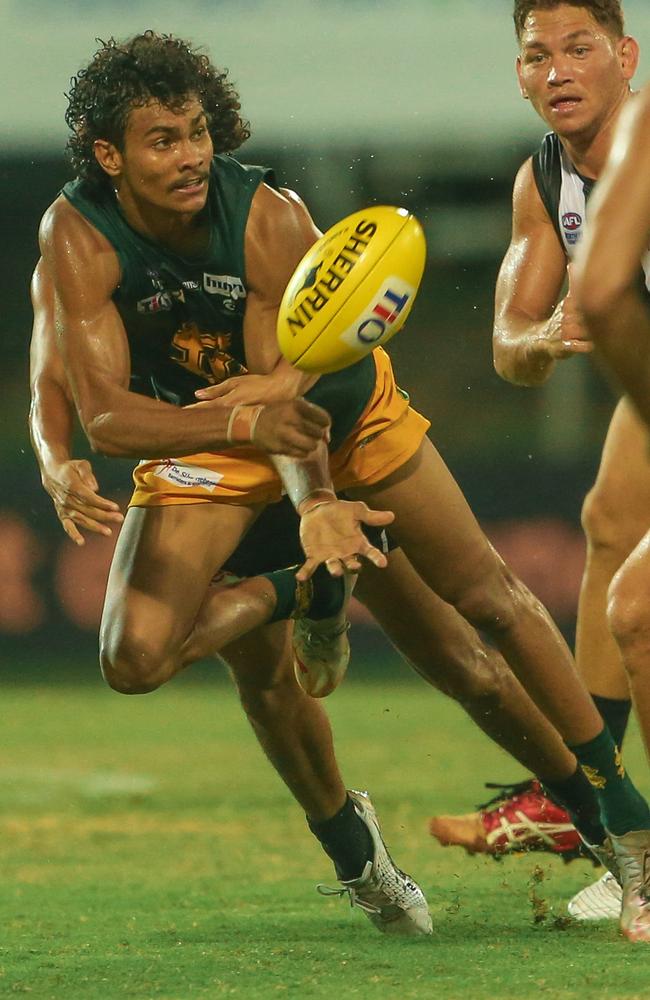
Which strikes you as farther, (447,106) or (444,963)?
(447,106)

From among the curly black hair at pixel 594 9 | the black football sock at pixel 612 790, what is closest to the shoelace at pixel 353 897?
the black football sock at pixel 612 790

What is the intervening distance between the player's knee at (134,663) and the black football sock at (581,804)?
1.20 meters

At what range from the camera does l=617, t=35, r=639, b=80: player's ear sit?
4699mm

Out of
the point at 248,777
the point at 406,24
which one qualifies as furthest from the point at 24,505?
the point at 406,24

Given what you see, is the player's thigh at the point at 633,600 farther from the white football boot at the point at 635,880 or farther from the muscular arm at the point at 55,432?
the muscular arm at the point at 55,432

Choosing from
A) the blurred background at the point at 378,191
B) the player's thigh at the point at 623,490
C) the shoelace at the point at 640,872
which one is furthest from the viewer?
the blurred background at the point at 378,191

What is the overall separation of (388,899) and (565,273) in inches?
74.1

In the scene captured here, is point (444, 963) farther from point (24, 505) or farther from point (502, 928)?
point (24, 505)

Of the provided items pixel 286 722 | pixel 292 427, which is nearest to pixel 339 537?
pixel 292 427

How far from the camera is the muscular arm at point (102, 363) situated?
14.2 ft

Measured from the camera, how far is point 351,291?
4.05m

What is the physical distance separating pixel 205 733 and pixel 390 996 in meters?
5.93

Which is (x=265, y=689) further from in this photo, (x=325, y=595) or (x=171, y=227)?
(x=171, y=227)

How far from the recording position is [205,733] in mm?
9430
